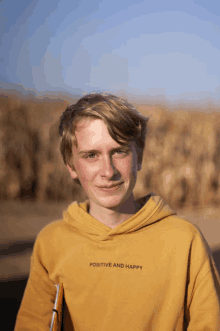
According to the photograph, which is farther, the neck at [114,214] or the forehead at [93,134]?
the neck at [114,214]

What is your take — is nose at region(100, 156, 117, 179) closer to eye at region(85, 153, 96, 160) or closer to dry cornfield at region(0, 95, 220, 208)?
eye at region(85, 153, 96, 160)

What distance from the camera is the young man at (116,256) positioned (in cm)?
135

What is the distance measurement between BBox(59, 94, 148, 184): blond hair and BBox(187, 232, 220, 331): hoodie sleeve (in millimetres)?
543

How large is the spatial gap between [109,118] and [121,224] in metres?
0.50

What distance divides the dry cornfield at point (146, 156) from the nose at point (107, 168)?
455 cm

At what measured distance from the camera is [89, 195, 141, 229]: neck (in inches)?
59.5

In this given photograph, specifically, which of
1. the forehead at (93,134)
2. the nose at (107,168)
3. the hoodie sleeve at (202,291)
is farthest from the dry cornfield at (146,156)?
the hoodie sleeve at (202,291)

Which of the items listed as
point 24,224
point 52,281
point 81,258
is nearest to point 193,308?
point 81,258

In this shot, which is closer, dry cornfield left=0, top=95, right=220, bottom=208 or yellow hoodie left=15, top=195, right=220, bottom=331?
yellow hoodie left=15, top=195, right=220, bottom=331

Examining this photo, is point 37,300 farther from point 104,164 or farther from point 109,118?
point 109,118

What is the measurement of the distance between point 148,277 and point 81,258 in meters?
0.32

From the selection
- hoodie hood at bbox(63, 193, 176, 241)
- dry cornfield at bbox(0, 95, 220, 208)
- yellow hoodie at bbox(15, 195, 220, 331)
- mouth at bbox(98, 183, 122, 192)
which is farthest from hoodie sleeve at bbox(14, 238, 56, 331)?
dry cornfield at bbox(0, 95, 220, 208)

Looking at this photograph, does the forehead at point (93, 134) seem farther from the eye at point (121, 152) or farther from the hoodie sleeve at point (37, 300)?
the hoodie sleeve at point (37, 300)

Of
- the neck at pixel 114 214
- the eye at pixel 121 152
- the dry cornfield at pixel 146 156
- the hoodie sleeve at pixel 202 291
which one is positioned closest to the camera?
the hoodie sleeve at pixel 202 291
